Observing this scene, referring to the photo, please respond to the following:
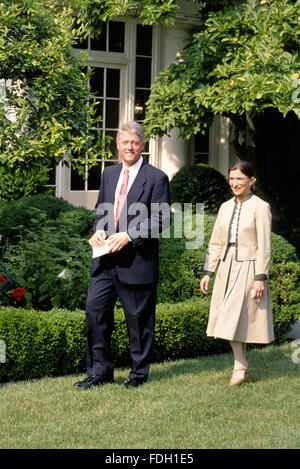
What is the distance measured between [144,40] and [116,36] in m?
0.49

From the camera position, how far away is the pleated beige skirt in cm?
552

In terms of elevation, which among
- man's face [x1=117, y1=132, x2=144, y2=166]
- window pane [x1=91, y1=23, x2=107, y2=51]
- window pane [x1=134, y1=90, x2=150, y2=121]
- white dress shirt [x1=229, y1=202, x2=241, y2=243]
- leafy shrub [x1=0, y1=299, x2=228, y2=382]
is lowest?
leafy shrub [x1=0, y1=299, x2=228, y2=382]

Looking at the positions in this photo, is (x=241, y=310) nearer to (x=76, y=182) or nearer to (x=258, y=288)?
(x=258, y=288)

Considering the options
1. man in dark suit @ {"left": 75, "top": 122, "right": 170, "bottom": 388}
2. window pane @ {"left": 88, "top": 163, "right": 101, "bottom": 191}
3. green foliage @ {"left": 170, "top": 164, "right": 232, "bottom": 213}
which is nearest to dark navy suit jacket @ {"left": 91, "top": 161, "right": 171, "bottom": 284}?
man in dark suit @ {"left": 75, "top": 122, "right": 170, "bottom": 388}

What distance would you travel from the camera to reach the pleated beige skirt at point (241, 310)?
18.1ft

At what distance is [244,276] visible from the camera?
18.2 feet

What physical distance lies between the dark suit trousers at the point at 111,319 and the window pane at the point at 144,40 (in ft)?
23.3

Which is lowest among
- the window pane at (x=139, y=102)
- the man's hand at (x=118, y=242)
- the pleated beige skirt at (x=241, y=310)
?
the pleated beige skirt at (x=241, y=310)

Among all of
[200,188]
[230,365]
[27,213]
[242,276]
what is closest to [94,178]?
[200,188]

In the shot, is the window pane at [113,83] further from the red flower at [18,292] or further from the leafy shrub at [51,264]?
the red flower at [18,292]

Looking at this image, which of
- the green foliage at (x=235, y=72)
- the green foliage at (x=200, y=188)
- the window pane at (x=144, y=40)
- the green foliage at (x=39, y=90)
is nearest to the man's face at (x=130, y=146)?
the green foliage at (x=39, y=90)

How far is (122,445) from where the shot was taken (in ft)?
13.5

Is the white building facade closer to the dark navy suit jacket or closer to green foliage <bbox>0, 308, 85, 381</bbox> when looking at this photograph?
green foliage <bbox>0, 308, 85, 381</bbox>

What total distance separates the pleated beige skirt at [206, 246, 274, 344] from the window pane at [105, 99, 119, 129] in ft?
20.9
